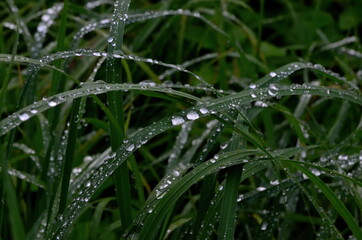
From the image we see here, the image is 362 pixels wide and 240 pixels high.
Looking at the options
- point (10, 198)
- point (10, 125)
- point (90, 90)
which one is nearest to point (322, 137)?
point (90, 90)

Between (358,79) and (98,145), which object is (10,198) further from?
(358,79)

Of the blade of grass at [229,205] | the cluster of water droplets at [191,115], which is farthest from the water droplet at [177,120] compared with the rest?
the blade of grass at [229,205]

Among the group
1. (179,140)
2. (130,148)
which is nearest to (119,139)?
(130,148)

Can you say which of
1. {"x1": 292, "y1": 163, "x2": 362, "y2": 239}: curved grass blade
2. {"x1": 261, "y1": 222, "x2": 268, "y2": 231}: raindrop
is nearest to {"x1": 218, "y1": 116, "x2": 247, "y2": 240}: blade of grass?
{"x1": 292, "y1": 163, "x2": 362, "y2": 239}: curved grass blade

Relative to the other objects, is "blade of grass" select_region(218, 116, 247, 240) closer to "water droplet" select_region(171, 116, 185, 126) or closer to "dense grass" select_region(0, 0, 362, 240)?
"dense grass" select_region(0, 0, 362, 240)

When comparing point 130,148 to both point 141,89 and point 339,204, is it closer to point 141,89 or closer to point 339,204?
point 141,89

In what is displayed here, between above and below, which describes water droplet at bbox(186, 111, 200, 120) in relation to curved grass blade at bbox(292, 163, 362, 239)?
above

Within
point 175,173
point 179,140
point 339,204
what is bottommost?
point 339,204

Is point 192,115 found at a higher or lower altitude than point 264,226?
higher

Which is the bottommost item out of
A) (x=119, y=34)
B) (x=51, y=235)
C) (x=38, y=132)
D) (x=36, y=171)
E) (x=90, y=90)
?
(x=51, y=235)
